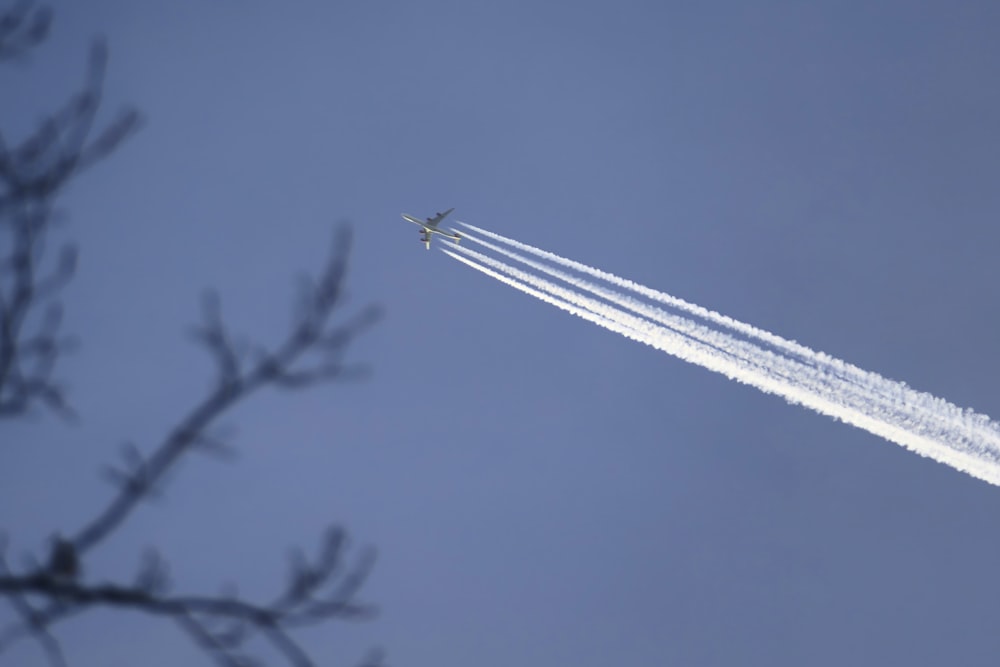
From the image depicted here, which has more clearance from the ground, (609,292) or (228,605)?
(609,292)

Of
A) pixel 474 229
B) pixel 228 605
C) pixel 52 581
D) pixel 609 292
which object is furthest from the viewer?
pixel 474 229

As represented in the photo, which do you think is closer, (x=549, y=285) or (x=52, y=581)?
(x=52, y=581)

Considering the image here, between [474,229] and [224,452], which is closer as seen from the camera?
[224,452]

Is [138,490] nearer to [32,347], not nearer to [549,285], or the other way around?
[32,347]

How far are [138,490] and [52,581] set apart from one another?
2.43ft

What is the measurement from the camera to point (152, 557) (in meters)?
6.95

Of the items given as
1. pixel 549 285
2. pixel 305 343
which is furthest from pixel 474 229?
pixel 305 343

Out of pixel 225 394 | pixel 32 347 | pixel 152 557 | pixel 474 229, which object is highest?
pixel 474 229

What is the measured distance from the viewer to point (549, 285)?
234 ft

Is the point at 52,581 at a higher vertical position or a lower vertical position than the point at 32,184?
lower

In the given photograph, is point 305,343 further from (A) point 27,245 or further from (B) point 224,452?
(A) point 27,245

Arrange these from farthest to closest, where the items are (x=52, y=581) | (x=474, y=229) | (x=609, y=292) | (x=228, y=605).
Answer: (x=474, y=229) < (x=609, y=292) < (x=228, y=605) < (x=52, y=581)

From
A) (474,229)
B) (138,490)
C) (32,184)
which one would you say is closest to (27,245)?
(32,184)

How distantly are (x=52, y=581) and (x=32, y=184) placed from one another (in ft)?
8.12
